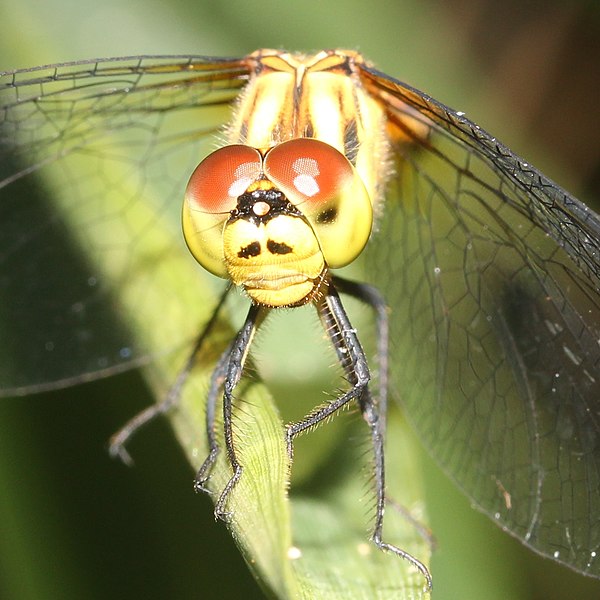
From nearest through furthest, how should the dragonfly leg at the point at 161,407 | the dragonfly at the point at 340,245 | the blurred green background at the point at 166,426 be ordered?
the dragonfly at the point at 340,245 < the blurred green background at the point at 166,426 < the dragonfly leg at the point at 161,407

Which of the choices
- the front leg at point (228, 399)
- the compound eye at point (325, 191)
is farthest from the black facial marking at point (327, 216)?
the front leg at point (228, 399)

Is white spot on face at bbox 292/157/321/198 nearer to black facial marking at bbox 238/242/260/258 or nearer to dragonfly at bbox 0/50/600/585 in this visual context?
dragonfly at bbox 0/50/600/585

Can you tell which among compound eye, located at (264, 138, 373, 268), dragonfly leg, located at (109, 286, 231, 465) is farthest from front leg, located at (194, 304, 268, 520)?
compound eye, located at (264, 138, 373, 268)

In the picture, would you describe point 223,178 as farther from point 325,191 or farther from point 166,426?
point 166,426

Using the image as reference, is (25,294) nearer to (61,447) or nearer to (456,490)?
(61,447)

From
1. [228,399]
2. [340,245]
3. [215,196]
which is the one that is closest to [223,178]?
[215,196]

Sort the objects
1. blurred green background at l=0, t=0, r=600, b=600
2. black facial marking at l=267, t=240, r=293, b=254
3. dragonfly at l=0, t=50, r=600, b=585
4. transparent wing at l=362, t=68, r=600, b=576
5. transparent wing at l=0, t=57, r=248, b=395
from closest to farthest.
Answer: black facial marking at l=267, t=240, r=293, b=254, dragonfly at l=0, t=50, r=600, b=585, blurred green background at l=0, t=0, r=600, b=600, transparent wing at l=362, t=68, r=600, b=576, transparent wing at l=0, t=57, r=248, b=395

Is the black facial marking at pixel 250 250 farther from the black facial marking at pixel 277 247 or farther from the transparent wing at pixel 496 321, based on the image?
the transparent wing at pixel 496 321

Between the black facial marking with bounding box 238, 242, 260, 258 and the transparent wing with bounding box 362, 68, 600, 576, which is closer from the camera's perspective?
the black facial marking with bounding box 238, 242, 260, 258
